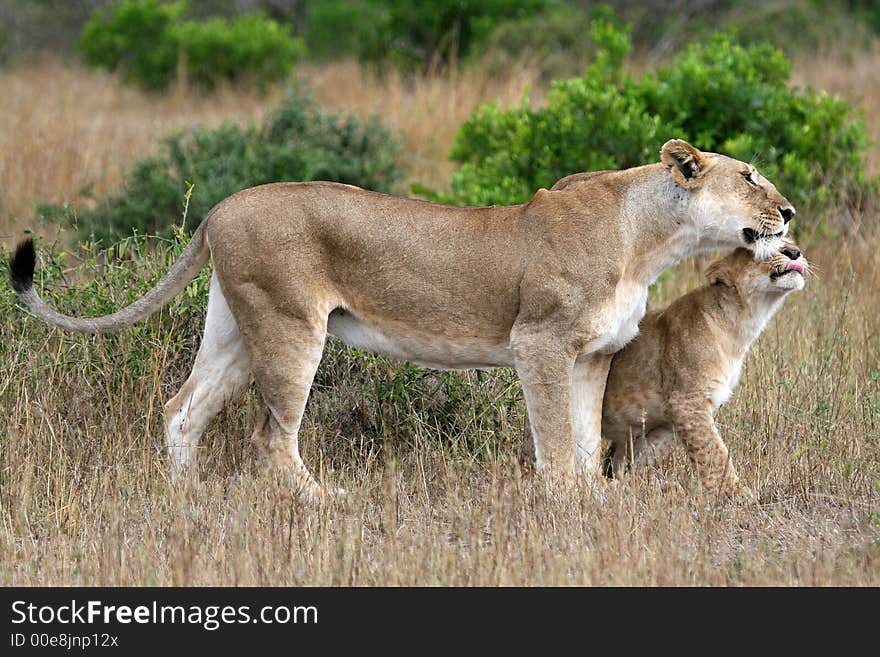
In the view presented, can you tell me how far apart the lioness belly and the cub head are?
1.02 m

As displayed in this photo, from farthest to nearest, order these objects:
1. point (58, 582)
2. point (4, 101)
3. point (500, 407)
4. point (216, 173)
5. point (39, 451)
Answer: point (4, 101) < point (216, 173) < point (500, 407) < point (39, 451) < point (58, 582)

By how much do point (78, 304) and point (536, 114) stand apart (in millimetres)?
4029

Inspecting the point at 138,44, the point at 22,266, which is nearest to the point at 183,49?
the point at 138,44

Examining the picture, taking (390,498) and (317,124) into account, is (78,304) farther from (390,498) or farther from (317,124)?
(317,124)

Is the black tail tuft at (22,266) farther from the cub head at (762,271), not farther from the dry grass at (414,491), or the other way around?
the cub head at (762,271)

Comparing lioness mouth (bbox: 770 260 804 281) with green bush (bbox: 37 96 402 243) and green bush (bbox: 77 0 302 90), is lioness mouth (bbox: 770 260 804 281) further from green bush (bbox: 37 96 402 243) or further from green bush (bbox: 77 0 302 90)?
green bush (bbox: 77 0 302 90)

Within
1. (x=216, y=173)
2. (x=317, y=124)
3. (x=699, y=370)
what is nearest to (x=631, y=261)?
(x=699, y=370)

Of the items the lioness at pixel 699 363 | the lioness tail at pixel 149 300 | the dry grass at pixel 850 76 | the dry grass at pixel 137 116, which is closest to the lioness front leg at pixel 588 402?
the lioness at pixel 699 363

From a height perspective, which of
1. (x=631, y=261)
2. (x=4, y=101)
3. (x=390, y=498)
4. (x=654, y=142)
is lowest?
(x=390, y=498)

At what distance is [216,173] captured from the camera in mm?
10664

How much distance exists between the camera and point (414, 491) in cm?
587

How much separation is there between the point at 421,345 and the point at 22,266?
170 centimetres

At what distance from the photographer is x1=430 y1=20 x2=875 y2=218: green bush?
9.26m

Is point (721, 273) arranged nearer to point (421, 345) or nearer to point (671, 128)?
point (421, 345)
